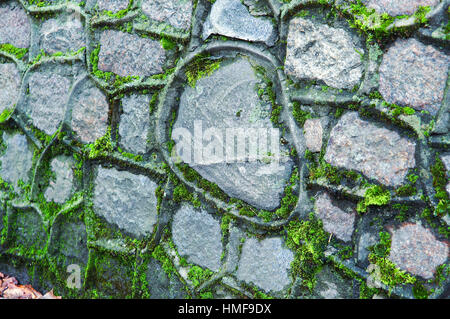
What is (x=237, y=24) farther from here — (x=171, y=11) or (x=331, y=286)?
(x=331, y=286)

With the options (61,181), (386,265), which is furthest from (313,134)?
(61,181)

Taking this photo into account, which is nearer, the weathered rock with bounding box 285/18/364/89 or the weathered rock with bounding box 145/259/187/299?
the weathered rock with bounding box 285/18/364/89

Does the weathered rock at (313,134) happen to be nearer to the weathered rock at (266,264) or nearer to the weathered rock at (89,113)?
the weathered rock at (266,264)

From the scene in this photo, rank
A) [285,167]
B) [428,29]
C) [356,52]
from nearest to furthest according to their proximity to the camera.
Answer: [428,29] → [356,52] → [285,167]

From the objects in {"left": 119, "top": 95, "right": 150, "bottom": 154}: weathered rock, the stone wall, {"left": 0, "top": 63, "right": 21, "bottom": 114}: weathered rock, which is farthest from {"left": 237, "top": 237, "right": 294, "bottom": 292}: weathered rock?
{"left": 0, "top": 63, "right": 21, "bottom": 114}: weathered rock

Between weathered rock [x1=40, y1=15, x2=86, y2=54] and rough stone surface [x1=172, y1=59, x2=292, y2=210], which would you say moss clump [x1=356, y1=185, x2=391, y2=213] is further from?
weathered rock [x1=40, y1=15, x2=86, y2=54]

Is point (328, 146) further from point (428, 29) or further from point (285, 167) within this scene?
point (428, 29)

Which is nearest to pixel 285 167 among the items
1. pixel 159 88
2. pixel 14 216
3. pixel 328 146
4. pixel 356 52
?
pixel 328 146
